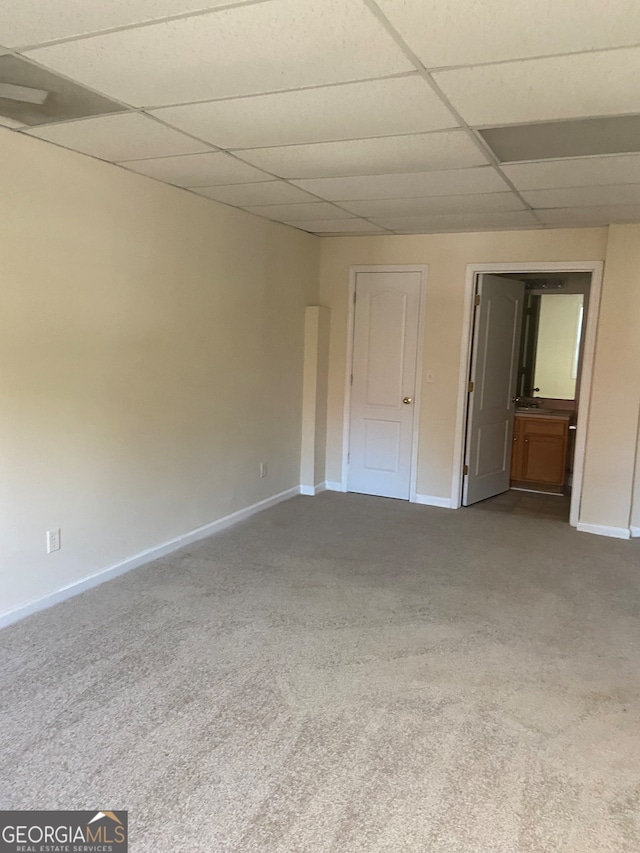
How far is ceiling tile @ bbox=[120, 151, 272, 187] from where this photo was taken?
3.17 metres

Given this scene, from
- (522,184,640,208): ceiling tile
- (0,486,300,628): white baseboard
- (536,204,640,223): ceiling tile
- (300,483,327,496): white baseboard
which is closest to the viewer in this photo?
(0,486,300,628): white baseboard

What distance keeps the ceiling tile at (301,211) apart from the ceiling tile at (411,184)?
1.20 feet

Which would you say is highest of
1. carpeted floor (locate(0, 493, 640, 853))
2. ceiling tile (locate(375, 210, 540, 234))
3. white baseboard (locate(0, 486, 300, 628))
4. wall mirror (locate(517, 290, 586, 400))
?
ceiling tile (locate(375, 210, 540, 234))

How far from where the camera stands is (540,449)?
623cm

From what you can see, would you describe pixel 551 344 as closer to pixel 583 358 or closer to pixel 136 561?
pixel 583 358

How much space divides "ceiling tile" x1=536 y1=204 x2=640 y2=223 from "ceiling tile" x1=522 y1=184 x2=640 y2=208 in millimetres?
153

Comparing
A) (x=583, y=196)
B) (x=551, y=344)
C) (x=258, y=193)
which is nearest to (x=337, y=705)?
(x=258, y=193)

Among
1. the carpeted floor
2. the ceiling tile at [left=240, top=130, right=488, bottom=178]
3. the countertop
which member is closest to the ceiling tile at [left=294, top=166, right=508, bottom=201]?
the ceiling tile at [left=240, top=130, right=488, bottom=178]

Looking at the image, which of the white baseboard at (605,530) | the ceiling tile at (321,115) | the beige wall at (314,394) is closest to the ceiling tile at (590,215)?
the ceiling tile at (321,115)

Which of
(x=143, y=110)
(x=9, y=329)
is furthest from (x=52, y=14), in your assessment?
(x=9, y=329)

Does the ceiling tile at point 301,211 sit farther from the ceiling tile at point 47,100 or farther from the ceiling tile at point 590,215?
the ceiling tile at point 47,100

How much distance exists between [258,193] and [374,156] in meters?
1.15

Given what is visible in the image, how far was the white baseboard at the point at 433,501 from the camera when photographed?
5.47m

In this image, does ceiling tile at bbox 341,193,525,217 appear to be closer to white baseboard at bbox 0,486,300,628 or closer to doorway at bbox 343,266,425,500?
doorway at bbox 343,266,425,500
